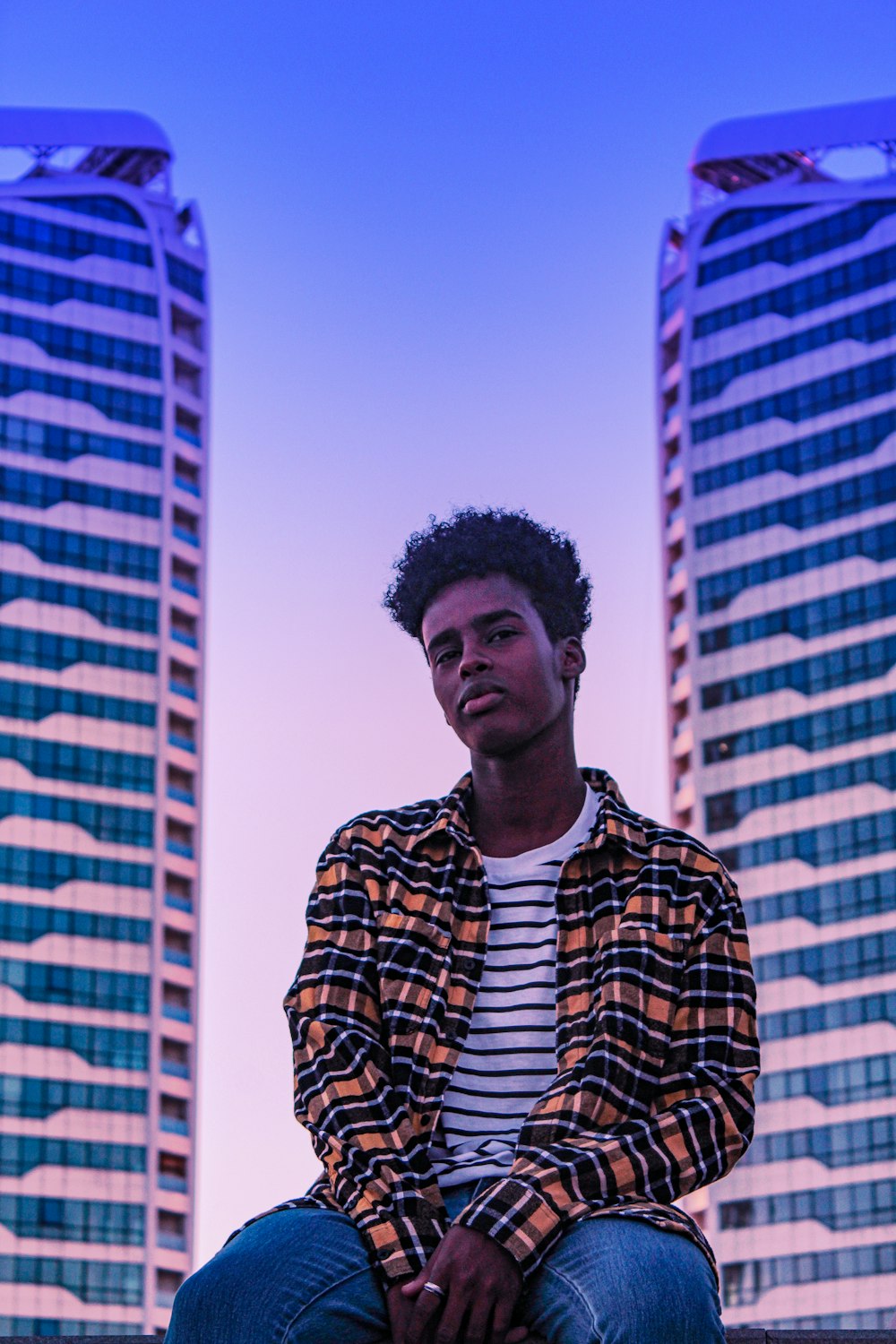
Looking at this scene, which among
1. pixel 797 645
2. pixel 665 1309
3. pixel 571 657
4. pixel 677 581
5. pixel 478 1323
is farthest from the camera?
pixel 677 581

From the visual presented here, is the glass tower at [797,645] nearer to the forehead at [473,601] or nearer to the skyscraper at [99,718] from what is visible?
the skyscraper at [99,718]

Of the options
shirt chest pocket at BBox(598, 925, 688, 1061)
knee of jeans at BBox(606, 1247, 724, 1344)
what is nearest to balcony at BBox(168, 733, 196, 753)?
shirt chest pocket at BBox(598, 925, 688, 1061)

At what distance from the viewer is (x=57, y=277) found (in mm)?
Result: 88750

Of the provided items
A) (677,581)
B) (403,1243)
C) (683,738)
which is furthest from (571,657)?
(677,581)

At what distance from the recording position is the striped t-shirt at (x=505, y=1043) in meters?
3.21

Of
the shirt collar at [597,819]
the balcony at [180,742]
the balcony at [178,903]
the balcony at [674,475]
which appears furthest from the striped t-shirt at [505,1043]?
the balcony at [674,475]

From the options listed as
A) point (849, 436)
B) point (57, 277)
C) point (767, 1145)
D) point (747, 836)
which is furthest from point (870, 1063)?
point (57, 277)

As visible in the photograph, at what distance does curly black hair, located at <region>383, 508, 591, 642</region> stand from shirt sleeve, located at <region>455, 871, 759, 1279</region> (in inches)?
27.6

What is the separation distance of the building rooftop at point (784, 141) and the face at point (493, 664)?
90878 mm

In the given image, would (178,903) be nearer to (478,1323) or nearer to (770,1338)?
(770,1338)

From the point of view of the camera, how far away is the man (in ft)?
9.15

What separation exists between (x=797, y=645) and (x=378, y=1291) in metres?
82.3

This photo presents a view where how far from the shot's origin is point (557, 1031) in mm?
3250

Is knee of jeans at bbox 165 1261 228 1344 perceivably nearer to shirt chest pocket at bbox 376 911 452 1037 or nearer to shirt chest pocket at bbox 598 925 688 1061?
shirt chest pocket at bbox 376 911 452 1037
